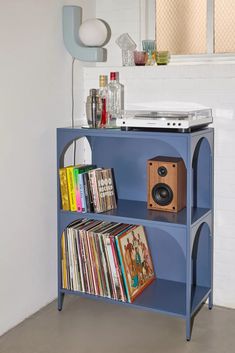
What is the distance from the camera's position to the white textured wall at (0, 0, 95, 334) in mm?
2434

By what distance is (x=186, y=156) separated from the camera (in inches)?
94.2

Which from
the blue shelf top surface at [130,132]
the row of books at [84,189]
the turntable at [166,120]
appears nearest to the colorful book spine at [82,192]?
the row of books at [84,189]

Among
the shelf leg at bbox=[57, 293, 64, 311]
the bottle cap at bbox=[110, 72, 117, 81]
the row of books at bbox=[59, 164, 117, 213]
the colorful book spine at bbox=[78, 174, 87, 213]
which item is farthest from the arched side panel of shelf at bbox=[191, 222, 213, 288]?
the bottle cap at bbox=[110, 72, 117, 81]

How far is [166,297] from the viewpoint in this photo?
2668 mm

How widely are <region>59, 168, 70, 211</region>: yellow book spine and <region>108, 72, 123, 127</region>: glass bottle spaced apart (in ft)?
1.33

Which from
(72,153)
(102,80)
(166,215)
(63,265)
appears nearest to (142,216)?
(166,215)

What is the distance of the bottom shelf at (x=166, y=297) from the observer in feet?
8.34

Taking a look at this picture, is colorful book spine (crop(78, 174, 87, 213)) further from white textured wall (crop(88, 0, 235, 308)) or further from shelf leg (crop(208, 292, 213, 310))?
shelf leg (crop(208, 292, 213, 310))

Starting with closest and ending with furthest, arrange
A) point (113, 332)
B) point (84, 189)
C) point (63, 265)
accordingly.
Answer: point (113, 332) → point (84, 189) → point (63, 265)

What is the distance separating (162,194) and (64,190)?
1.71ft

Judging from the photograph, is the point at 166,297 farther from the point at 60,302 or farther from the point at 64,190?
→ the point at 64,190

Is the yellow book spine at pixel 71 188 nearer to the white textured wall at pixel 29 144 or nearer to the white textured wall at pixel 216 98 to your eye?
the white textured wall at pixel 29 144

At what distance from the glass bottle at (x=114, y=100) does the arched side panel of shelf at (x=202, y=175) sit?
1.61ft

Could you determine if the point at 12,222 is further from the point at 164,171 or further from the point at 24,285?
the point at 164,171
